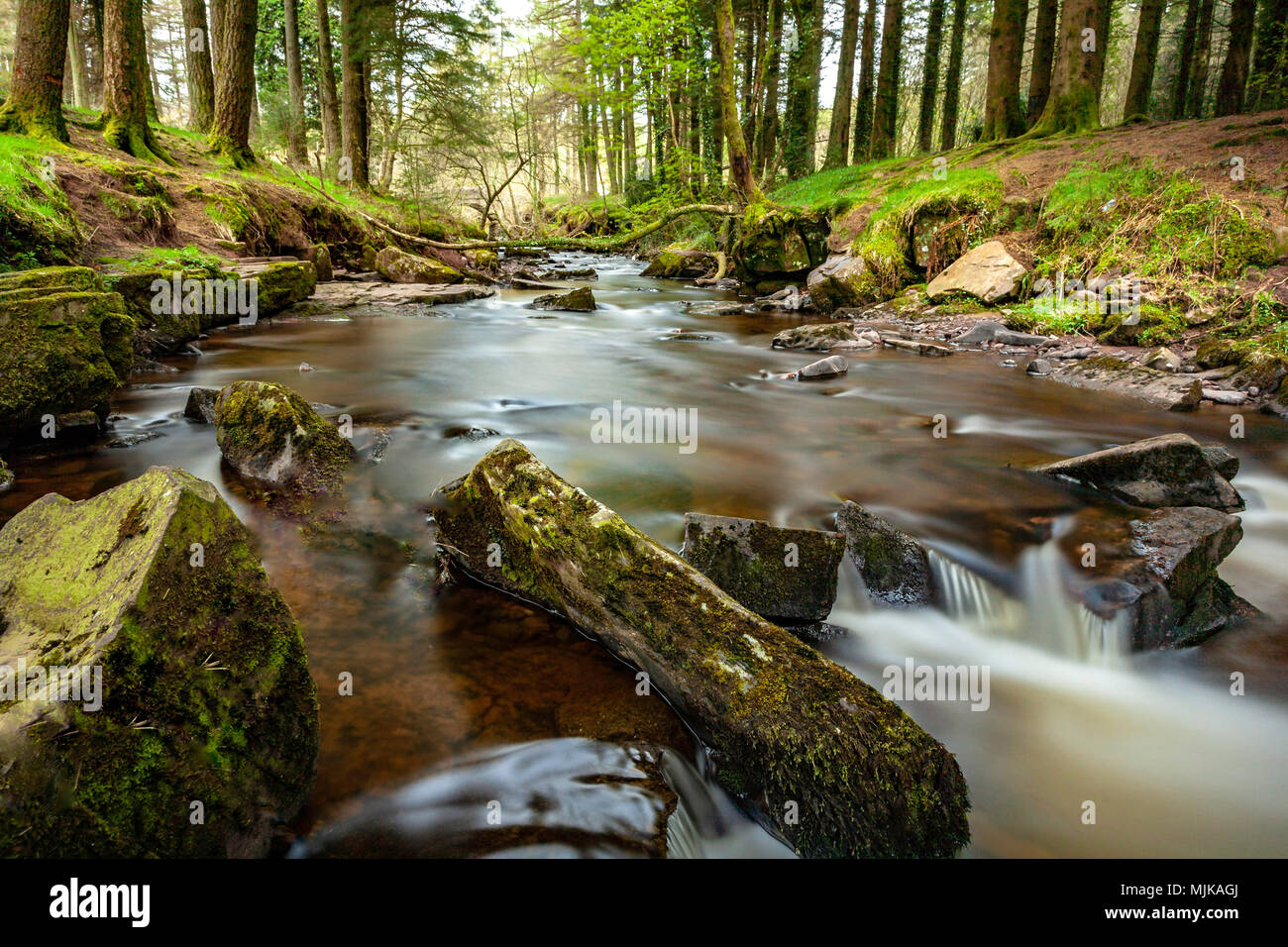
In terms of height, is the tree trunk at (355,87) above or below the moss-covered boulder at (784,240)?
above

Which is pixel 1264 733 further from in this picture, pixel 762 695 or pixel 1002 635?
pixel 762 695

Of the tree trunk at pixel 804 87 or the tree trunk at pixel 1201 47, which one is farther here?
the tree trunk at pixel 804 87

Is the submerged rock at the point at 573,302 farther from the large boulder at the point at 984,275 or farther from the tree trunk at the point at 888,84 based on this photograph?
the tree trunk at the point at 888,84

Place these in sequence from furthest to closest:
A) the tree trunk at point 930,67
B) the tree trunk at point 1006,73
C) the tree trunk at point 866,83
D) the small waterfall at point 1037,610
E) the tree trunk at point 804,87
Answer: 1. the tree trunk at point 804,87
2. the tree trunk at point 866,83
3. the tree trunk at point 930,67
4. the tree trunk at point 1006,73
5. the small waterfall at point 1037,610

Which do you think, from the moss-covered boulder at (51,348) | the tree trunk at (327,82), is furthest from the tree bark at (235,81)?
the moss-covered boulder at (51,348)

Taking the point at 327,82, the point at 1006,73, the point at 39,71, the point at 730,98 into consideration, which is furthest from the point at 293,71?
the point at 1006,73

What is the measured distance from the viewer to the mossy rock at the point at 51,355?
4.49 metres

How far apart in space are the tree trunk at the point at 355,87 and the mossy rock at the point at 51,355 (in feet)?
58.3

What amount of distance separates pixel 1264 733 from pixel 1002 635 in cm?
103

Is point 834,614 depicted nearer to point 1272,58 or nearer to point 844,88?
point 1272,58

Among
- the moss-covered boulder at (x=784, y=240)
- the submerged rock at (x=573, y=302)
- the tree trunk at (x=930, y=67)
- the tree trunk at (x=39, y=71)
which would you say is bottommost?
the submerged rock at (x=573, y=302)

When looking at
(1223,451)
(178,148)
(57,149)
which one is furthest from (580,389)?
(178,148)

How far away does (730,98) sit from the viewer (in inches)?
607

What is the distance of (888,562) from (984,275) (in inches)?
404
